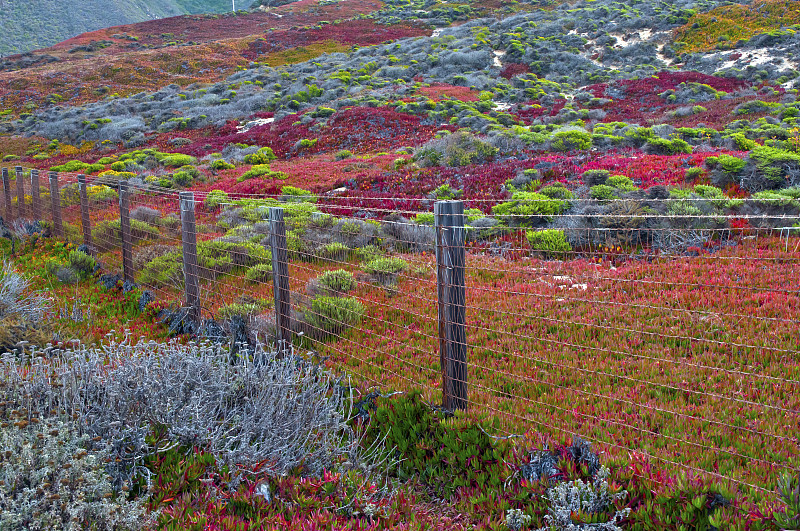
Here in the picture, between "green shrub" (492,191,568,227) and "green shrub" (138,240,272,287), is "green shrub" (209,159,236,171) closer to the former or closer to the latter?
"green shrub" (492,191,568,227)

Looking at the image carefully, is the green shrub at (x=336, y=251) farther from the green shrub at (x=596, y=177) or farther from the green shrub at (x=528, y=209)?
the green shrub at (x=596, y=177)

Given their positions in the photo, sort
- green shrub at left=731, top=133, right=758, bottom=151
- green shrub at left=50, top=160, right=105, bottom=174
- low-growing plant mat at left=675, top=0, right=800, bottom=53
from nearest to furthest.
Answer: green shrub at left=731, top=133, right=758, bottom=151
green shrub at left=50, top=160, right=105, bottom=174
low-growing plant mat at left=675, top=0, right=800, bottom=53

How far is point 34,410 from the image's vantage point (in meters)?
3.27

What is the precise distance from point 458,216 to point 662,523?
219 cm

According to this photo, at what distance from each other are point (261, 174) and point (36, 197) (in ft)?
26.7

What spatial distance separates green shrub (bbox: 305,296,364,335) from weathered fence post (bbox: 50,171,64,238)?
7.64 metres

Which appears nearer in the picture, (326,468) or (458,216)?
(326,468)

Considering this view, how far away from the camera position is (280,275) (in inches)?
209

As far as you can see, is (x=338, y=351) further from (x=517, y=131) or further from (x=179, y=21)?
(x=179, y=21)

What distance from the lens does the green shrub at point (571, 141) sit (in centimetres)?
1806

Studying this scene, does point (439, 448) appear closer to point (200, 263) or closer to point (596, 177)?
point (200, 263)

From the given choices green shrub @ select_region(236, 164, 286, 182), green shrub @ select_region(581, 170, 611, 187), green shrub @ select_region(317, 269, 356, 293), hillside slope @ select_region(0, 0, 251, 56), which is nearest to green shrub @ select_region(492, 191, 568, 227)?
green shrub @ select_region(581, 170, 611, 187)

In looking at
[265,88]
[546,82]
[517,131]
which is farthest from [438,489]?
[265,88]

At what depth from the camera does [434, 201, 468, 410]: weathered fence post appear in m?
3.79
